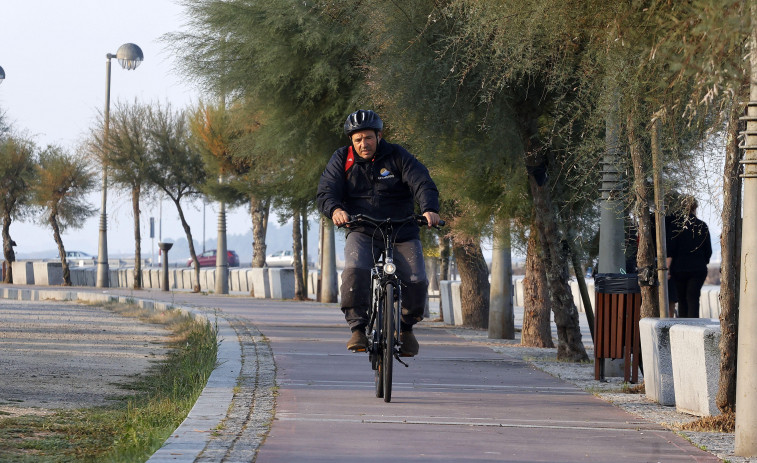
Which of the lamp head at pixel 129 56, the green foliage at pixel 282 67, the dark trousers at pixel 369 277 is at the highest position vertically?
the lamp head at pixel 129 56

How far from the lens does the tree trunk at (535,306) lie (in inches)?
640

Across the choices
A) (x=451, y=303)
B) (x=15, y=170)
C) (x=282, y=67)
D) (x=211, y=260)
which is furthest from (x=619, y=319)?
(x=211, y=260)

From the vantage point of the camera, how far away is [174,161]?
41.5 metres

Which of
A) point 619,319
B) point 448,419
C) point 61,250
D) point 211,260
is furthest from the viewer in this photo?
point 211,260

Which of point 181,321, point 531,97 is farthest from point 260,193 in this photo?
point 531,97

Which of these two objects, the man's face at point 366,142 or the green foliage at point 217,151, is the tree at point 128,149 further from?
the man's face at point 366,142

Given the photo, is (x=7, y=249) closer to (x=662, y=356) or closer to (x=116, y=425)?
(x=116, y=425)

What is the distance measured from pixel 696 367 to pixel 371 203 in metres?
2.51

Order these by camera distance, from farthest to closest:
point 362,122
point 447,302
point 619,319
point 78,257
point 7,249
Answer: point 78,257 < point 7,249 < point 447,302 < point 619,319 < point 362,122

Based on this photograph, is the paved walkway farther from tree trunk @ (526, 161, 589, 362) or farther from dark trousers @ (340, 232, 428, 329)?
tree trunk @ (526, 161, 589, 362)

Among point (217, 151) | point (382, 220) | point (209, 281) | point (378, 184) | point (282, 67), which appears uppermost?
point (217, 151)

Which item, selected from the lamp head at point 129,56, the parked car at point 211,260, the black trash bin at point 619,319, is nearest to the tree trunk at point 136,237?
the lamp head at point 129,56

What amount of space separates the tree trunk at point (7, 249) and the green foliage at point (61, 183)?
153cm

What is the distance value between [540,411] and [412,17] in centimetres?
496
